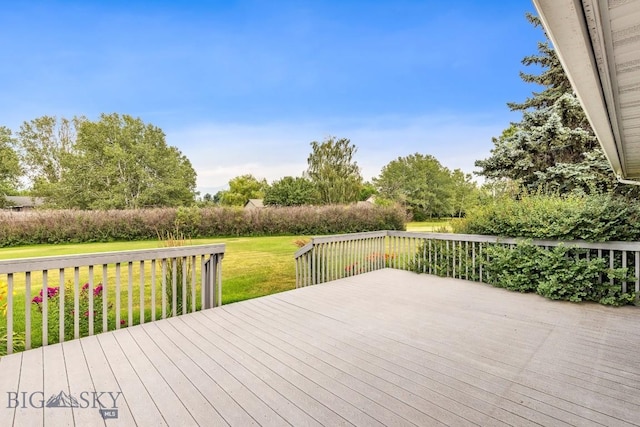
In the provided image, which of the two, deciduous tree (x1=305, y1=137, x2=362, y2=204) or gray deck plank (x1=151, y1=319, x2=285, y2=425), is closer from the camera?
gray deck plank (x1=151, y1=319, x2=285, y2=425)

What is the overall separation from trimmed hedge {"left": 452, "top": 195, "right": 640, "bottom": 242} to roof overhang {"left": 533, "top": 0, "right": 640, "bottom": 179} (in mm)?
2110

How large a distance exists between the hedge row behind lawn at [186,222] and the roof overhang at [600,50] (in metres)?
9.42

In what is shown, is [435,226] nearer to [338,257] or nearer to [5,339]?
[338,257]

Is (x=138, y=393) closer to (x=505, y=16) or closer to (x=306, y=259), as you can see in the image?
(x=306, y=259)

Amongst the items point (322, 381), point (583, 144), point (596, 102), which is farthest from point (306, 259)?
point (583, 144)

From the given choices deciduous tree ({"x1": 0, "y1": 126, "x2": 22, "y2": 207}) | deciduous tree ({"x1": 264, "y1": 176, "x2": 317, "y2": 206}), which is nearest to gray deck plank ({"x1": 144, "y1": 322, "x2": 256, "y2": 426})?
deciduous tree ({"x1": 264, "y1": 176, "x2": 317, "y2": 206})

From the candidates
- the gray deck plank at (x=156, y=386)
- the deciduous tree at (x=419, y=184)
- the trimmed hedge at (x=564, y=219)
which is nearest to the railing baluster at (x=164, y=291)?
the gray deck plank at (x=156, y=386)

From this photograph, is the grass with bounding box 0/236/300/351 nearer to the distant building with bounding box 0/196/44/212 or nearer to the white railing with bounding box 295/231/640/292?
the white railing with bounding box 295/231/640/292

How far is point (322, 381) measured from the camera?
206cm

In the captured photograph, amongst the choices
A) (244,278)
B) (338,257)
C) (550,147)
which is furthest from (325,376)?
(550,147)

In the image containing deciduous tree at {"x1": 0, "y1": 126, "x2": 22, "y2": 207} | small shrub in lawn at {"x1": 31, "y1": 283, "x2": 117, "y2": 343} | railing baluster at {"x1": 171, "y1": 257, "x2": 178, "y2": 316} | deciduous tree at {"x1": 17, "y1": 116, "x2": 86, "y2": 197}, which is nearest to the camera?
small shrub in lawn at {"x1": 31, "y1": 283, "x2": 117, "y2": 343}

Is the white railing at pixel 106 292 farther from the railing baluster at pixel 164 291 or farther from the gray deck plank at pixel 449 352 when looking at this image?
the gray deck plank at pixel 449 352

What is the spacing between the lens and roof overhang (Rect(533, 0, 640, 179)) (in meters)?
1.02

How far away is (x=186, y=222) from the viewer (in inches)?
501
